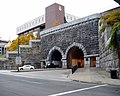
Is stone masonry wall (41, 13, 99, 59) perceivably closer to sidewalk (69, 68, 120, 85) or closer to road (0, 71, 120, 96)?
sidewalk (69, 68, 120, 85)

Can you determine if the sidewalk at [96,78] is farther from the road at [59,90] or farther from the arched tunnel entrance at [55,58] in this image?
the arched tunnel entrance at [55,58]

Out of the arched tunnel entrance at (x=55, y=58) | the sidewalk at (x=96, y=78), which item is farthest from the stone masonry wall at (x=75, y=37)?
the sidewalk at (x=96, y=78)

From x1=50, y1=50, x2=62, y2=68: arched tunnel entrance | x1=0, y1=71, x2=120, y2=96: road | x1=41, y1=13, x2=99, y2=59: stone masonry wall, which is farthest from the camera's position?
x1=50, y1=50, x2=62, y2=68: arched tunnel entrance

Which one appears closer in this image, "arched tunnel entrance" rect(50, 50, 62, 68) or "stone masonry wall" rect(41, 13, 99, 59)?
"stone masonry wall" rect(41, 13, 99, 59)

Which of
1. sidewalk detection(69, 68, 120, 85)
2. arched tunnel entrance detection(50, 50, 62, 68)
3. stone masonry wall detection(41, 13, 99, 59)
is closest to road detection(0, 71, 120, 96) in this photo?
sidewalk detection(69, 68, 120, 85)

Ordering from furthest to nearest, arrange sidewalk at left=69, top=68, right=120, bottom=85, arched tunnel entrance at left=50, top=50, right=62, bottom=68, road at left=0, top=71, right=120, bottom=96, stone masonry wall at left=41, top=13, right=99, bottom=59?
arched tunnel entrance at left=50, top=50, right=62, bottom=68
stone masonry wall at left=41, top=13, right=99, bottom=59
sidewalk at left=69, top=68, right=120, bottom=85
road at left=0, top=71, right=120, bottom=96

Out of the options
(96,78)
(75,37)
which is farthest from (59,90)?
(75,37)

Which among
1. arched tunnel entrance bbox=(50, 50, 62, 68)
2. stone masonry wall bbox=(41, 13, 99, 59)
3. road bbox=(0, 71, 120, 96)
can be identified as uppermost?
stone masonry wall bbox=(41, 13, 99, 59)

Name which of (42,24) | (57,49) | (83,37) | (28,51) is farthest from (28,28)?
(83,37)

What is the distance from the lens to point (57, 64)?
175 feet

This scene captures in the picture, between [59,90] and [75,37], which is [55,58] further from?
Answer: [59,90]

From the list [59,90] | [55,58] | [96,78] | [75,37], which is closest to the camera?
[59,90]

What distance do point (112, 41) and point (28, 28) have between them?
93.9m

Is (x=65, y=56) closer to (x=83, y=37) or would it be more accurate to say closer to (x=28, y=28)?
(x=83, y=37)
